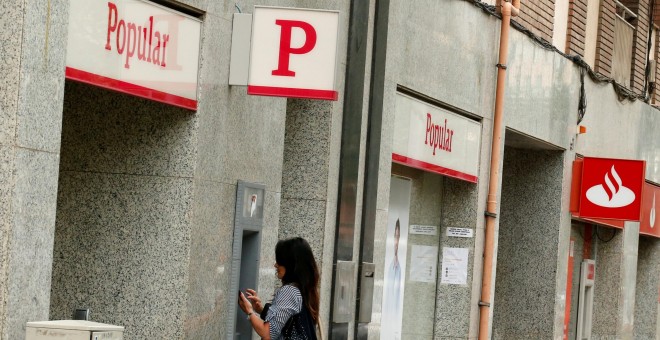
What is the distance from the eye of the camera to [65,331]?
21.5 ft

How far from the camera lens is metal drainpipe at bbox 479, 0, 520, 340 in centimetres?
1528

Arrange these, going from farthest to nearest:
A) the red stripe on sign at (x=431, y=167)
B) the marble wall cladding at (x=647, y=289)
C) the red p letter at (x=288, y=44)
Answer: the marble wall cladding at (x=647, y=289) < the red stripe on sign at (x=431, y=167) < the red p letter at (x=288, y=44)

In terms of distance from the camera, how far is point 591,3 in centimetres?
1984

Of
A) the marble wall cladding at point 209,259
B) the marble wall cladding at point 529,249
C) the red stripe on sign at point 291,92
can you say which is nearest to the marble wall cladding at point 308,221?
the marble wall cladding at point 209,259

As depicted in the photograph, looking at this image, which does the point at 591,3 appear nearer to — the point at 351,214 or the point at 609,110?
the point at 609,110

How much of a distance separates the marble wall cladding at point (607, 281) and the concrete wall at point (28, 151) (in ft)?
48.7

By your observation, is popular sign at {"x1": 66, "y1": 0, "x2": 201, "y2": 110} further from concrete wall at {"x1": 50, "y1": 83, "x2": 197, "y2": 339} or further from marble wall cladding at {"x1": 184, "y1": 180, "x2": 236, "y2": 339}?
marble wall cladding at {"x1": 184, "y1": 180, "x2": 236, "y2": 339}

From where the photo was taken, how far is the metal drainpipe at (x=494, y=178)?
15281 millimetres

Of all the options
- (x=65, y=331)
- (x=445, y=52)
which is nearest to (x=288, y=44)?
(x=65, y=331)

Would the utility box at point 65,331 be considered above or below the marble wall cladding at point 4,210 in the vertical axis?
below

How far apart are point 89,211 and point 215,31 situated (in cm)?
139

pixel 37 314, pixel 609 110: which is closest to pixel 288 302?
pixel 37 314

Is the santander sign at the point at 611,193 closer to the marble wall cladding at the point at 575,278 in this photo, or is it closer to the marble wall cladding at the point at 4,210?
the marble wall cladding at the point at 575,278

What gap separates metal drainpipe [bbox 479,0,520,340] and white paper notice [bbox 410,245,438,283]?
1.78ft
